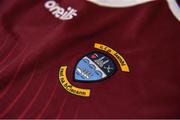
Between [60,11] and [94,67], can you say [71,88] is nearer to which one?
[94,67]

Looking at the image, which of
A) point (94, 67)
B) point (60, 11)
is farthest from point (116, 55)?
point (60, 11)

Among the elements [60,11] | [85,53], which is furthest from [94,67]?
[60,11]

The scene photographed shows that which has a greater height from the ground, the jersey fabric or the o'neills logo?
the o'neills logo

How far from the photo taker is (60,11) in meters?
0.73

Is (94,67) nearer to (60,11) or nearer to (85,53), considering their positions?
(85,53)

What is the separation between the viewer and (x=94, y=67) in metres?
0.66

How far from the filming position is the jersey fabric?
0.62 meters

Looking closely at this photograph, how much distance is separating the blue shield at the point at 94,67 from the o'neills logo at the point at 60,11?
0.10m

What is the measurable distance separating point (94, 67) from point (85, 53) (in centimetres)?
4

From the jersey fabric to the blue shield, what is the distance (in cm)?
1

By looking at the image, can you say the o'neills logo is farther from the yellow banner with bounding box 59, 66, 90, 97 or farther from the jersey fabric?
the yellow banner with bounding box 59, 66, 90, 97

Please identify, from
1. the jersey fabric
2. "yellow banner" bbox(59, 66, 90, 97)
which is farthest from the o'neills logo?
"yellow banner" bbox(59, 66, 90, 97)

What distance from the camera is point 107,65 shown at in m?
0.67

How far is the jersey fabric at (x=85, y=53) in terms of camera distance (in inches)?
24.5
